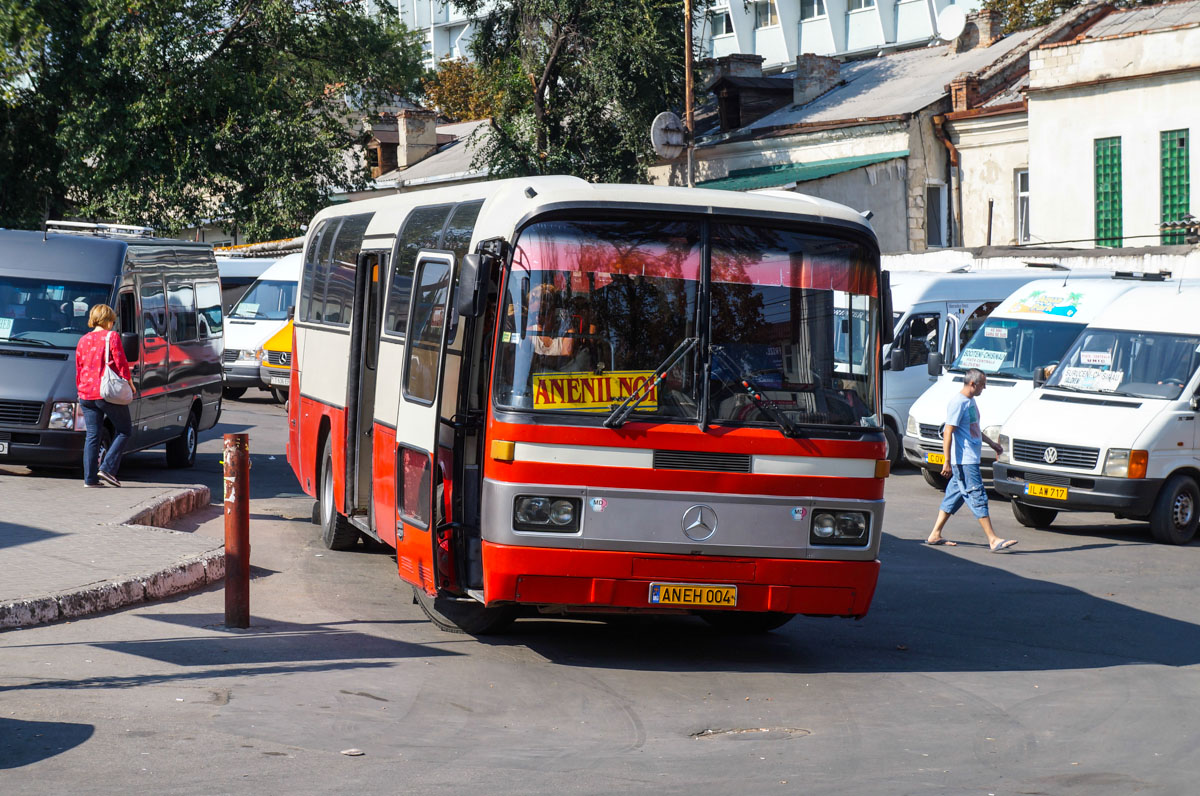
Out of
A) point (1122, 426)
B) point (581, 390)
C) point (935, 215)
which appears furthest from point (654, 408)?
point (935, 215)

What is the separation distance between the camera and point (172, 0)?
136 feet

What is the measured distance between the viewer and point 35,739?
6266mm

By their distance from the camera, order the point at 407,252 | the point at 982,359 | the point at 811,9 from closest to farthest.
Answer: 1. the point at 407,252
2. the point at 982,359
3. the point at 811,9

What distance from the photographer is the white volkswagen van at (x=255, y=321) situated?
1118 inches

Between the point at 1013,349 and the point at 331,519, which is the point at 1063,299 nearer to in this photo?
the point at 1013,349

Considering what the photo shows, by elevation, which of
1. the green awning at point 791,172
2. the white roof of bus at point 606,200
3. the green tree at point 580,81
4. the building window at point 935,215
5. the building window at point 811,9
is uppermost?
the building window at point 811,9

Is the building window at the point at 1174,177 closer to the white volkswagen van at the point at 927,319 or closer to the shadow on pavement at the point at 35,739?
the white volkswagen van at the point at 927,319

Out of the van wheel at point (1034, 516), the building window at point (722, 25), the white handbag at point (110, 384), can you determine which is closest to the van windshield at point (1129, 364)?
the van wheel at point (1034, 516)

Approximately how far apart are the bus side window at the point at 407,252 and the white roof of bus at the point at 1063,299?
10.8 m

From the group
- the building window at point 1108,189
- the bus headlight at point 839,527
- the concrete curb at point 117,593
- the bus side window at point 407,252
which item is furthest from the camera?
the building window at point 1108,189

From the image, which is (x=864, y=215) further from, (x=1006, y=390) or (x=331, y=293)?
(x=1006, y=390)

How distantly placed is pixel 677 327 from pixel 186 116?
38197mm

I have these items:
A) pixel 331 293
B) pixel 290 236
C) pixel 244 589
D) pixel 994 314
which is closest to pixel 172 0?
pixel 290 236

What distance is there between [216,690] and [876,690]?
349 cm
